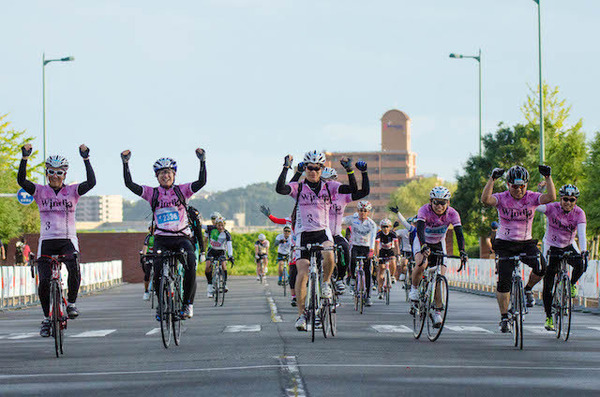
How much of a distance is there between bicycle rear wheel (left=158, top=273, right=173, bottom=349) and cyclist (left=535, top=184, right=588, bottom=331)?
491 cm

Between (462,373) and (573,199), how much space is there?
5763 millimetres

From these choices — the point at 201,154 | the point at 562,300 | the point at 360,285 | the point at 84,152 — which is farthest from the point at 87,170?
the point at 360,285

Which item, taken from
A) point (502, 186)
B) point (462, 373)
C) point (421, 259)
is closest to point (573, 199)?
point (421, 259)

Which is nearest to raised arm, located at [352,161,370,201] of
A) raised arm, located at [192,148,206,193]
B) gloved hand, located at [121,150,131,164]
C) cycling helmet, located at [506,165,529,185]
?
cycling helmet, located at [506,165,529,185]

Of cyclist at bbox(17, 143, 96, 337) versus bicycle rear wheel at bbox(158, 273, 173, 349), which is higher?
cyclist at bbox(17, 143, 96, 337)

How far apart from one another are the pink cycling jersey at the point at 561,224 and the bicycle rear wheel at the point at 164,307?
198 inches

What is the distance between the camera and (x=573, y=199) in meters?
15.5

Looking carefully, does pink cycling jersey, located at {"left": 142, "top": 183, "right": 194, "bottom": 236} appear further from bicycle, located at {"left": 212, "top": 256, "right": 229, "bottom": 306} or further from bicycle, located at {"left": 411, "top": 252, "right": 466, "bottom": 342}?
bicycle, located at {"left": 212, "top": 256, "right": 229, "bottom": 306}

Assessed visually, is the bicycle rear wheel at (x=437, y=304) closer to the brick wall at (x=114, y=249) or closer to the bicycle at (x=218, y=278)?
the bicycle at (x=218, y=278)

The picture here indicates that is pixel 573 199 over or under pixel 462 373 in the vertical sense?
over

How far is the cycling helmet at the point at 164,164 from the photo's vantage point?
14.0 meters

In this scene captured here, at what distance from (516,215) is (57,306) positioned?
211 inches

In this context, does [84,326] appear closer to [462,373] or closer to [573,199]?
[573,199]

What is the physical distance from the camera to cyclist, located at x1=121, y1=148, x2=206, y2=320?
541 inches
